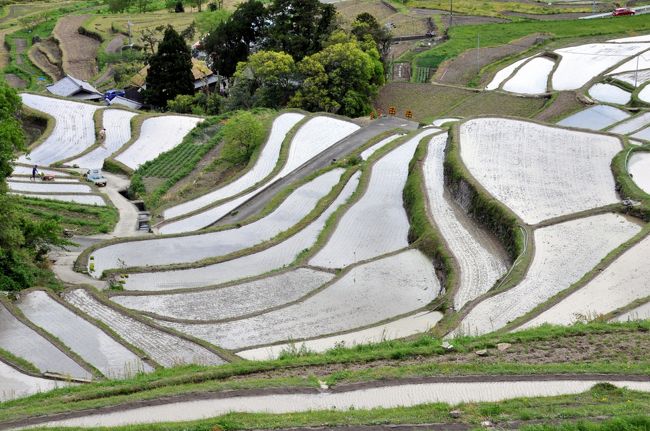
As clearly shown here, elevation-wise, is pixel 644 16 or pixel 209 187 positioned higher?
pixel 644 16

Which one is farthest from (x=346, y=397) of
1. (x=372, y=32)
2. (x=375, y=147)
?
(x=372, y=32)

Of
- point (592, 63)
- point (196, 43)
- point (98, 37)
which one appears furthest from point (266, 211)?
point (98, 37)

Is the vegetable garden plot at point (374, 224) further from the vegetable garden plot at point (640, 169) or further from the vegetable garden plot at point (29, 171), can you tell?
the vegetable garden plot at point (29, 171)

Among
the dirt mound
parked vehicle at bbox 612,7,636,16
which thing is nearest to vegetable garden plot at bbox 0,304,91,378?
the dirt mound

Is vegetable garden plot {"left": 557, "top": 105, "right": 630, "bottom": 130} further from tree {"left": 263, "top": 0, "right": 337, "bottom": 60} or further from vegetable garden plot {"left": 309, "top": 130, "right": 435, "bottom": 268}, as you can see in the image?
tree {"left": 263, "top": 0, "right": 337, "bottom": 60}

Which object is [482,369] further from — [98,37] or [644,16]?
[98,37]
